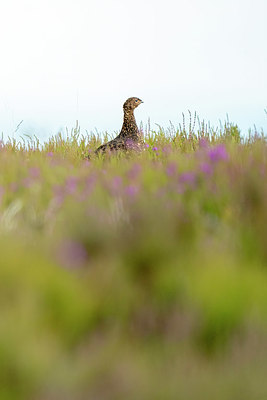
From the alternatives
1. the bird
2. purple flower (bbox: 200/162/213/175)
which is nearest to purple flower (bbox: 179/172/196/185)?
purple flower (bbox: 200/162/213/175)

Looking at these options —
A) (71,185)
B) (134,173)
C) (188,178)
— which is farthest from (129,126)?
(188,178)

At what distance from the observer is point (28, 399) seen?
5.32 ft

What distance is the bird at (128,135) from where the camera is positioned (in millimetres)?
8008

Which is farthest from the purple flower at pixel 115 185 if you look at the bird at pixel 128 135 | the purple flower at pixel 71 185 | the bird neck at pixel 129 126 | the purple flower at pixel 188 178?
the bird neck at pixel 129 126

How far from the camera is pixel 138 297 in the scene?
2.20 meters

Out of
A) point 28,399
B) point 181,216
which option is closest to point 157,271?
point 181,216

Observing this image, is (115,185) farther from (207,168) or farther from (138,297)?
(138,297)

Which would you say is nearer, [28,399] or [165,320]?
[28,399]

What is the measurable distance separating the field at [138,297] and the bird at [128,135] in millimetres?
4576

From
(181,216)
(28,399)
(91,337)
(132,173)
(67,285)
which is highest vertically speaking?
(132,173)

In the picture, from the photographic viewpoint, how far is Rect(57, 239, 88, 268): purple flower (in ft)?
7.53

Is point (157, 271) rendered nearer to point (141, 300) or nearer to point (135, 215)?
→ point (141, 300)

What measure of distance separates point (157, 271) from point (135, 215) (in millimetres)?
519

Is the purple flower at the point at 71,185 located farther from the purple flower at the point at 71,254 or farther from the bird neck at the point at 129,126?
the bird neck at the point at 129,126
